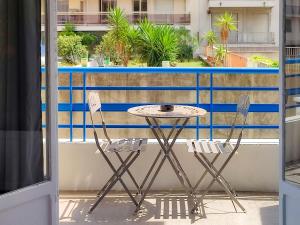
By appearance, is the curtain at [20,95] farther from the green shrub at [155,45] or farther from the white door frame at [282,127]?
the green shrub at [155,45]

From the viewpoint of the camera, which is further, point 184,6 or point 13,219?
point 184,6

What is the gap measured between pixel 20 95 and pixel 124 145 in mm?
1790

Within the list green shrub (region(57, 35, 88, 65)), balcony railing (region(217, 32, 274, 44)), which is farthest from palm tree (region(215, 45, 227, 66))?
balcony railing (region(217, 32, 274, 44))

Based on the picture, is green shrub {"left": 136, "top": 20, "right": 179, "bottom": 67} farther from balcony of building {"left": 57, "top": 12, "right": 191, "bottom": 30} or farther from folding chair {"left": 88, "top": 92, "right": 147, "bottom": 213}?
balcony of building {"left": 57, "top": 12, "right": 191, "bottom": 30}

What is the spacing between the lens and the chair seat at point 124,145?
4.19 meters

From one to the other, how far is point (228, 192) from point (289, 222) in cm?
160

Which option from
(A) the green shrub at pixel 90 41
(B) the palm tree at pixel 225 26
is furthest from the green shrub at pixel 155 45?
(B) the palm tree at pixel 225 26

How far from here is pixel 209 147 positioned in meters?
4.33

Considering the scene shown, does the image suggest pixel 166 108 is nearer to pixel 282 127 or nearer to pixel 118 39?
pixel 282 127

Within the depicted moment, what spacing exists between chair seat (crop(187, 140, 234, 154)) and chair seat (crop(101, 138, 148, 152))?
0.41 metres

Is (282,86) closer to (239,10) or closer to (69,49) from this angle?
(69,49)

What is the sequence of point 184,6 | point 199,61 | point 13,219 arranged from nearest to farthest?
point 13,219, point 199,61, point 184,6

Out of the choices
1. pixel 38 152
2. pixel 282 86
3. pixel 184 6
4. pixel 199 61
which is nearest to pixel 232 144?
pixel 282 86

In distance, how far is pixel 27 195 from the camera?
2500 mm
